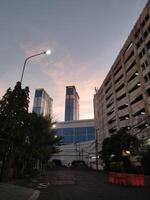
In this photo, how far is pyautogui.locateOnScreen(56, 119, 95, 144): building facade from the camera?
12262 cm

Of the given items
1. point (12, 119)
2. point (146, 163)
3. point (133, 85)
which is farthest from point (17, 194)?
point (133, 85)

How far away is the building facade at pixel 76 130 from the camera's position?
123 metres

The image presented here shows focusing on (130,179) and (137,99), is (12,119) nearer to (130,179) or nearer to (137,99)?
(130,179)

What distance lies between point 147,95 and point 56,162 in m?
67.0

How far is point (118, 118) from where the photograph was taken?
187 ft

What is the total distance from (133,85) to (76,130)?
80.8 m

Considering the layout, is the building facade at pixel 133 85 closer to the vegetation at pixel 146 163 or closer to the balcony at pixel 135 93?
the balcony at pixel 135 93

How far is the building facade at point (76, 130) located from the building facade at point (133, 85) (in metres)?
54.8

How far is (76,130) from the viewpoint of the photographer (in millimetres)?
124625

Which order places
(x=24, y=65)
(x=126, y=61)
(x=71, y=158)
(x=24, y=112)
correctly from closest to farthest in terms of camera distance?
(x=24, y=65) → (x=24, y=112) → (x=126, y=61) → (x=71, y=158)

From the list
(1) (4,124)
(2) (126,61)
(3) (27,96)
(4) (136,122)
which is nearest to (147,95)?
(4) (136,122)

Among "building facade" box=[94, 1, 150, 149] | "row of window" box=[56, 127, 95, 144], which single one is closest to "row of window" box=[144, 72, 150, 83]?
"building facade" box=[94, 1, 150, 149]

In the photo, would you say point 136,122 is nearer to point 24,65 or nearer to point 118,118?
point 118,118

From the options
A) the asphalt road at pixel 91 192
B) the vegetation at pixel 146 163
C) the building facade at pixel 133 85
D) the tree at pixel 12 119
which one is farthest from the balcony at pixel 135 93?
the asphalt road at pixel 91 192
